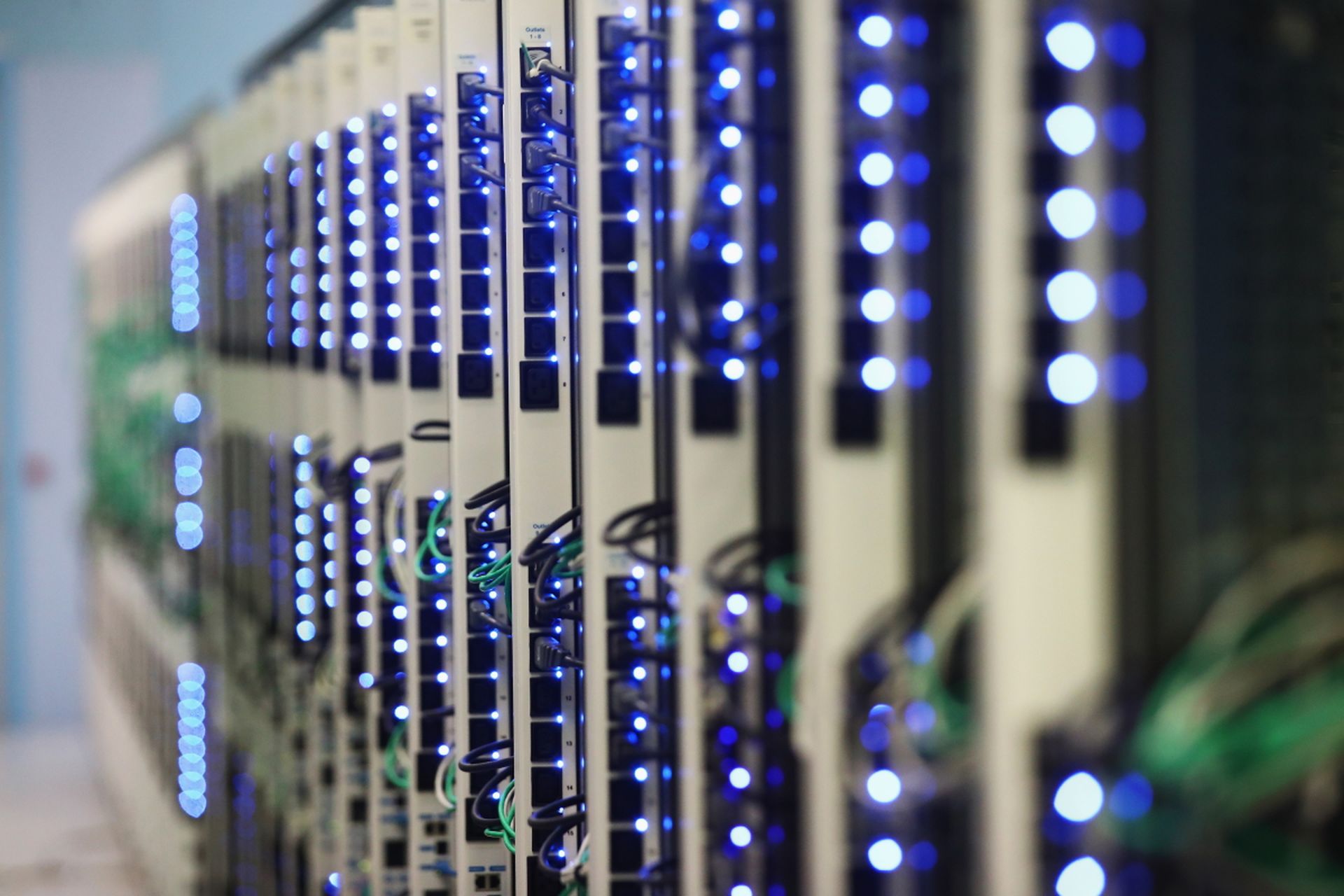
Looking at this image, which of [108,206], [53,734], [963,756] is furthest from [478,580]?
[53,734]

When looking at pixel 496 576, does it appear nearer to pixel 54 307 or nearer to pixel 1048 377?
pixel 1048 377

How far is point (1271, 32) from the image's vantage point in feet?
4.82

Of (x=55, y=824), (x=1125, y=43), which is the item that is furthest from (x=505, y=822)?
(x=55, y=824)

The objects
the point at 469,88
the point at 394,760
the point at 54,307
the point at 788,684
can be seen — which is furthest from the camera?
the point at 54,307

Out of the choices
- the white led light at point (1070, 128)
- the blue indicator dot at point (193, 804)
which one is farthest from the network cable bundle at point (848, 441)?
the blue indicator dot at point (193, 804)

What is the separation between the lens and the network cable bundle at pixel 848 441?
4.60ft

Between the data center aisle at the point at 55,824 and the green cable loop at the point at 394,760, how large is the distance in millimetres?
3487

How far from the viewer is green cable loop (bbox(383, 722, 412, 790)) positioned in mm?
3463

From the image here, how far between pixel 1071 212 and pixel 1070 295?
75 millimetres

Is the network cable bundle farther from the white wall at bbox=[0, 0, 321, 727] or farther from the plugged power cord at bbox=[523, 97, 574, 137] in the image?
the white wall at bbox=[0, 0, 321, 727]

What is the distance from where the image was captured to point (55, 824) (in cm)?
754

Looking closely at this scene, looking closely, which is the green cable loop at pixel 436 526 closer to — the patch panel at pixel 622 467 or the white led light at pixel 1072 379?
the patch panel at pixel 622 467

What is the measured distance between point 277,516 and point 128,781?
3.02m

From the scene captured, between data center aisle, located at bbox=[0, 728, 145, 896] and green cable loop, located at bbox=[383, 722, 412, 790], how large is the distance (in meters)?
3.49
